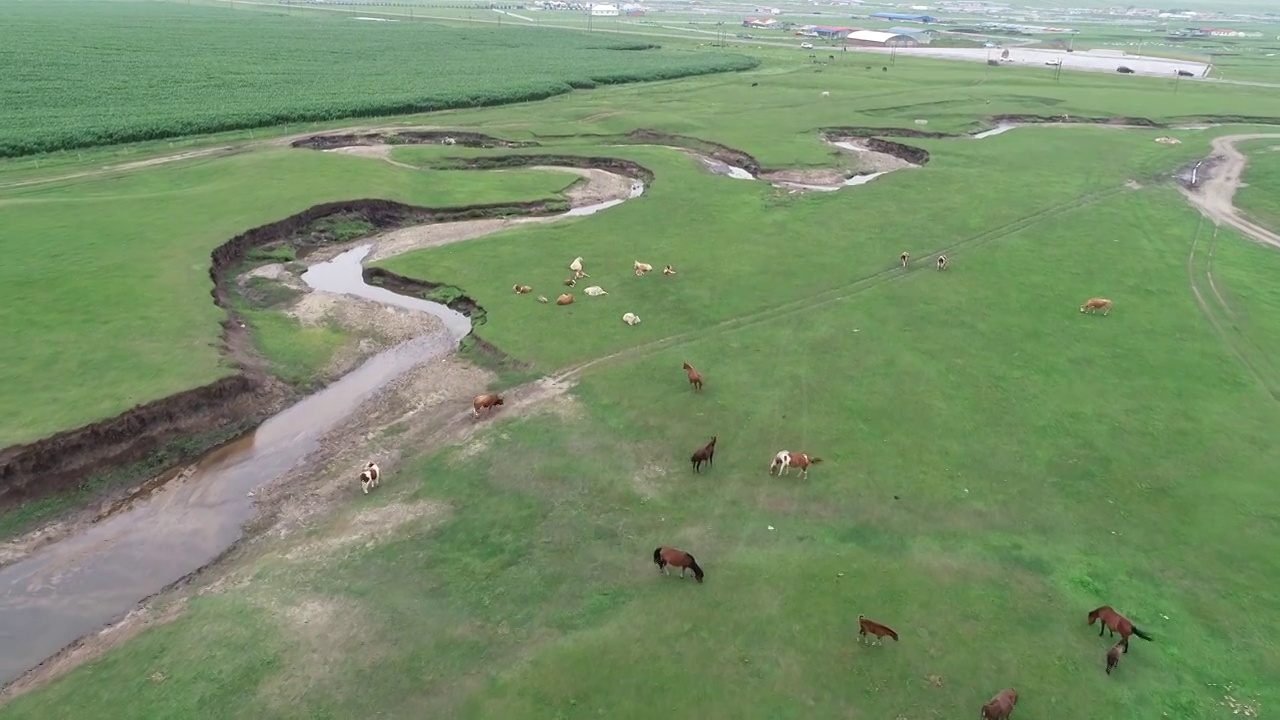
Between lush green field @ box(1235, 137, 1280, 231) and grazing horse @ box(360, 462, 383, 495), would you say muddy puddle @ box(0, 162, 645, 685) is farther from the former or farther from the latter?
lush green field @ box(1235, 137, 1280, 231)

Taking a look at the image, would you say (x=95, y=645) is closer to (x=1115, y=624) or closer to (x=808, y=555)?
(x=808, y=555)

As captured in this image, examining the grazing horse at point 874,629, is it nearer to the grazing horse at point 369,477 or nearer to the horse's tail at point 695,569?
the horse's tail at point 695,569

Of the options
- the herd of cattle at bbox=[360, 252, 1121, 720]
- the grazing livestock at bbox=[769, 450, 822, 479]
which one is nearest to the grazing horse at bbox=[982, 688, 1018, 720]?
the herd of cattle at bbox=[360, 252, 1121, 720]

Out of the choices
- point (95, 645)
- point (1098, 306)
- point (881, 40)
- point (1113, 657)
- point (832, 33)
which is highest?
point (832, 33)

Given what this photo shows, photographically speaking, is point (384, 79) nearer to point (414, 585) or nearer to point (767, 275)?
point (767, 275)

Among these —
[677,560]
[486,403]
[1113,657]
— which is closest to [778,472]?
[677,560]

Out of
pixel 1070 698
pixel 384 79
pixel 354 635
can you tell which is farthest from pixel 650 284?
pixel 384 79
